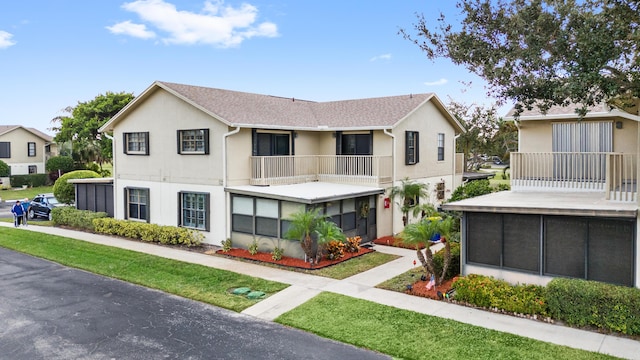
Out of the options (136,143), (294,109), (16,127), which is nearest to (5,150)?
(16,127)

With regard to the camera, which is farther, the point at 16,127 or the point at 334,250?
the point at 16,127

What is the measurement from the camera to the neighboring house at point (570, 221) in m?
11.1

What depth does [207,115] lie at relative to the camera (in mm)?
19031

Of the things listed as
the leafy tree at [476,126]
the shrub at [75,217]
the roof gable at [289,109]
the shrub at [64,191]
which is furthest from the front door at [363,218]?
the leafy tree at [476,126]

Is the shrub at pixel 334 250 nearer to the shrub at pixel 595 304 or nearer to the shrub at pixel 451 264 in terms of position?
the shrub at pixel 451 264

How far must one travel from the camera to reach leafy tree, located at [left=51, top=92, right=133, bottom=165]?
4469 centimetres

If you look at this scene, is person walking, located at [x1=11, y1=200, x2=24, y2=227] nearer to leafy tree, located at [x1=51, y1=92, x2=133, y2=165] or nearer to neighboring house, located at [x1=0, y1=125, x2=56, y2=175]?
leafy tree, located at [x1=51, y1=92, x2=133, y2=165]

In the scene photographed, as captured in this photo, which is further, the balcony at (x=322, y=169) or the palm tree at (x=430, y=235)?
the balcony at (x=322, y=169)

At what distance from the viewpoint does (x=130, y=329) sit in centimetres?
1034

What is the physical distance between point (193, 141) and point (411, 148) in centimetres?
1029

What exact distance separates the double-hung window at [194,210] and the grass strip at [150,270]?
9.28 ft

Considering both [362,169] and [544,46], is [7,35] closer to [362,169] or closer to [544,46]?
[362,169]

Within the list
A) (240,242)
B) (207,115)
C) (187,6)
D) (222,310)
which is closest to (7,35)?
(187,6)

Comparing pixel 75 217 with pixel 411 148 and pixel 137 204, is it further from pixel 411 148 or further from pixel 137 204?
pixel 411 148
